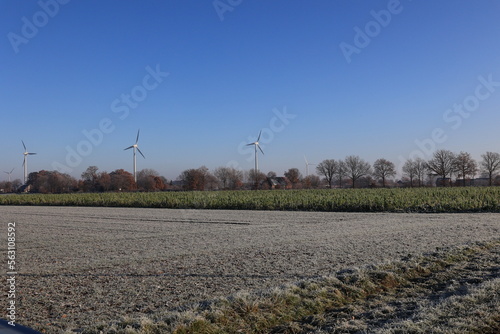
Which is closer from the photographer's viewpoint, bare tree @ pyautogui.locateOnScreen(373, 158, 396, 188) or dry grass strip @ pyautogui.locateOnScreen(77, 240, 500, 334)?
dry grass strip @ pyautogui.locateOnScreen(77, 240, 500, 334)

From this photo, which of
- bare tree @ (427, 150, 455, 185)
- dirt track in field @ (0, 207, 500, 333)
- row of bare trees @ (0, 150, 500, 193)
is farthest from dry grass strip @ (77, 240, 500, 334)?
bare tree @ (427, 150, 455, 185)

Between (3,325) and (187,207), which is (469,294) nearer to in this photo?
(3,325)

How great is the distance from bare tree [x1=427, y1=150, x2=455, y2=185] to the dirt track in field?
330 feet

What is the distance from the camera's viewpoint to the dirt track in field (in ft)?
21.8

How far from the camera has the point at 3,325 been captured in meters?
2.37

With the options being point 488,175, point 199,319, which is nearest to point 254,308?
point 199,319

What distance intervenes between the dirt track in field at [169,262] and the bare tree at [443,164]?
10065 centimetres

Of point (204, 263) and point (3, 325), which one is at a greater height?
point (3, 325)

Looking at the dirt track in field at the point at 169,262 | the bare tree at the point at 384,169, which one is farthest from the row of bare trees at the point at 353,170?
the dirt track in field at the point at 169,262

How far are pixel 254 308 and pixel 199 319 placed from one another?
97 cm

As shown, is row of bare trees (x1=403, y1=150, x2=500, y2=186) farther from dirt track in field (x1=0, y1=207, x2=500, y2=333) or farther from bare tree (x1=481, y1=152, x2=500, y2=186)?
dirt track in field (x1=0, y1=207, x2=500, y2=333)

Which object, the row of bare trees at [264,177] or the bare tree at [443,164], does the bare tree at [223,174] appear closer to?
the row of bare trees at [264,177]

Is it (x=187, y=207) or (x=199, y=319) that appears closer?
(x=199, y=319)

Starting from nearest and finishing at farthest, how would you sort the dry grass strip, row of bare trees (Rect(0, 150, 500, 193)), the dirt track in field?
the dry grass strip < the dirt track in field < row of bare trees (Rect(0, 150, 500, 193))
